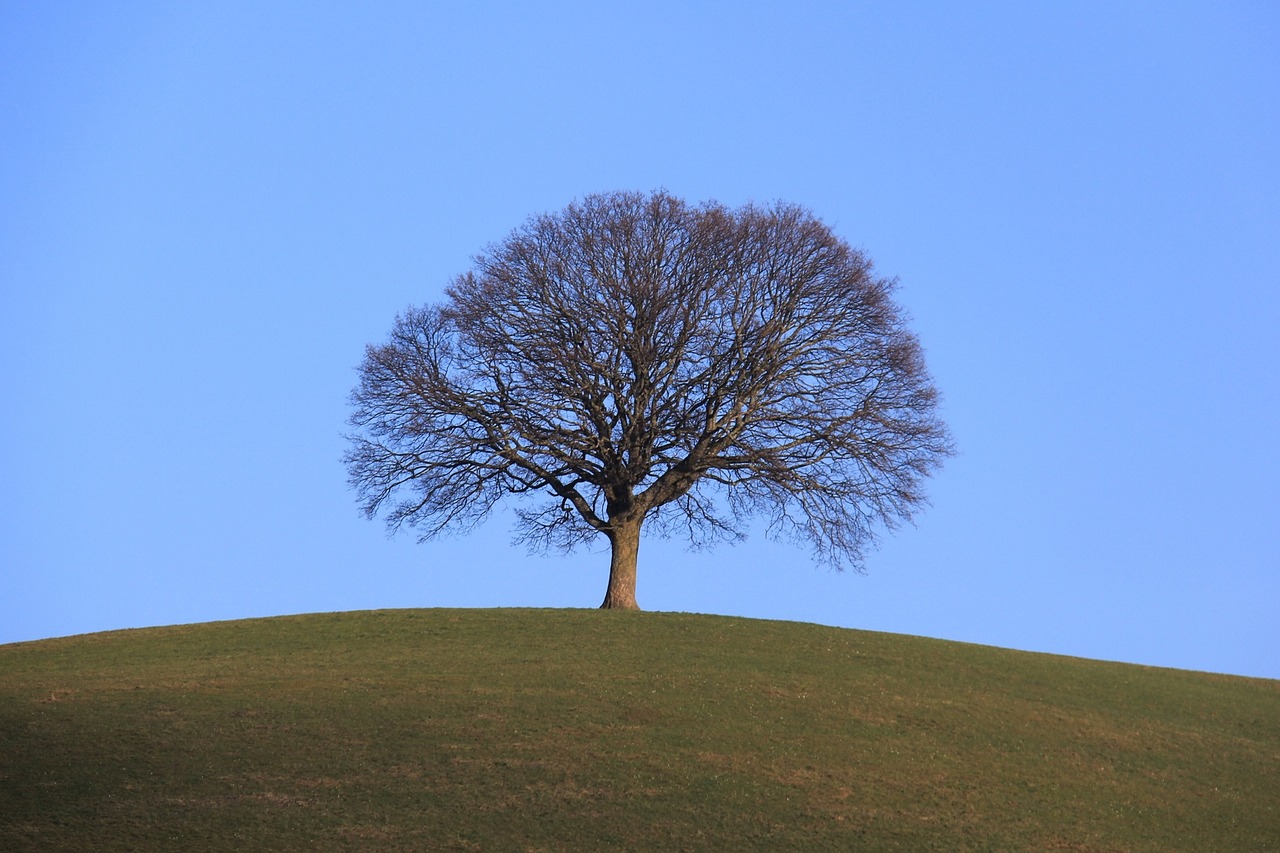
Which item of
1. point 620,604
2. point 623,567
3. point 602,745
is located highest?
point 623,567

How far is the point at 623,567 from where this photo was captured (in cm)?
4425

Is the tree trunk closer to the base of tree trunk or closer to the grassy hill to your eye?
the base of tree trunk

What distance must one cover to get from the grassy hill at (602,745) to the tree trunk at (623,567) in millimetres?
2940

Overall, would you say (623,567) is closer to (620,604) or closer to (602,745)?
(620,604)

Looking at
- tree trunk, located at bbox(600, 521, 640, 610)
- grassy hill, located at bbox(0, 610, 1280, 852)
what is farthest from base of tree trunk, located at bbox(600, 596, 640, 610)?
grassy hill, located at bbox(0, 610, 1280, 852)

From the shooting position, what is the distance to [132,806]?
25.0 m

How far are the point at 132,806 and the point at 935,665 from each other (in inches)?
912

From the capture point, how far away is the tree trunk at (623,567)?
4400 cm

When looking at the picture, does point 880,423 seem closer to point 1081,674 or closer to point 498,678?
point 1081,674

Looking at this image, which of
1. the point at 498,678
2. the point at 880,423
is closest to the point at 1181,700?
the point at 880,423

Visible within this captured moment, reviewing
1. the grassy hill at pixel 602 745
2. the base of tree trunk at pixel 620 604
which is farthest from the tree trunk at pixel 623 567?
the grassy hill at pixel 602 745

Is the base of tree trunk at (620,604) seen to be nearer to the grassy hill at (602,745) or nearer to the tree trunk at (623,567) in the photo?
the tree trunk at (623,567)

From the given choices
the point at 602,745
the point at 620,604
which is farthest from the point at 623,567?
the point at 602,745

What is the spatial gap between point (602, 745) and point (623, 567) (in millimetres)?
15423
